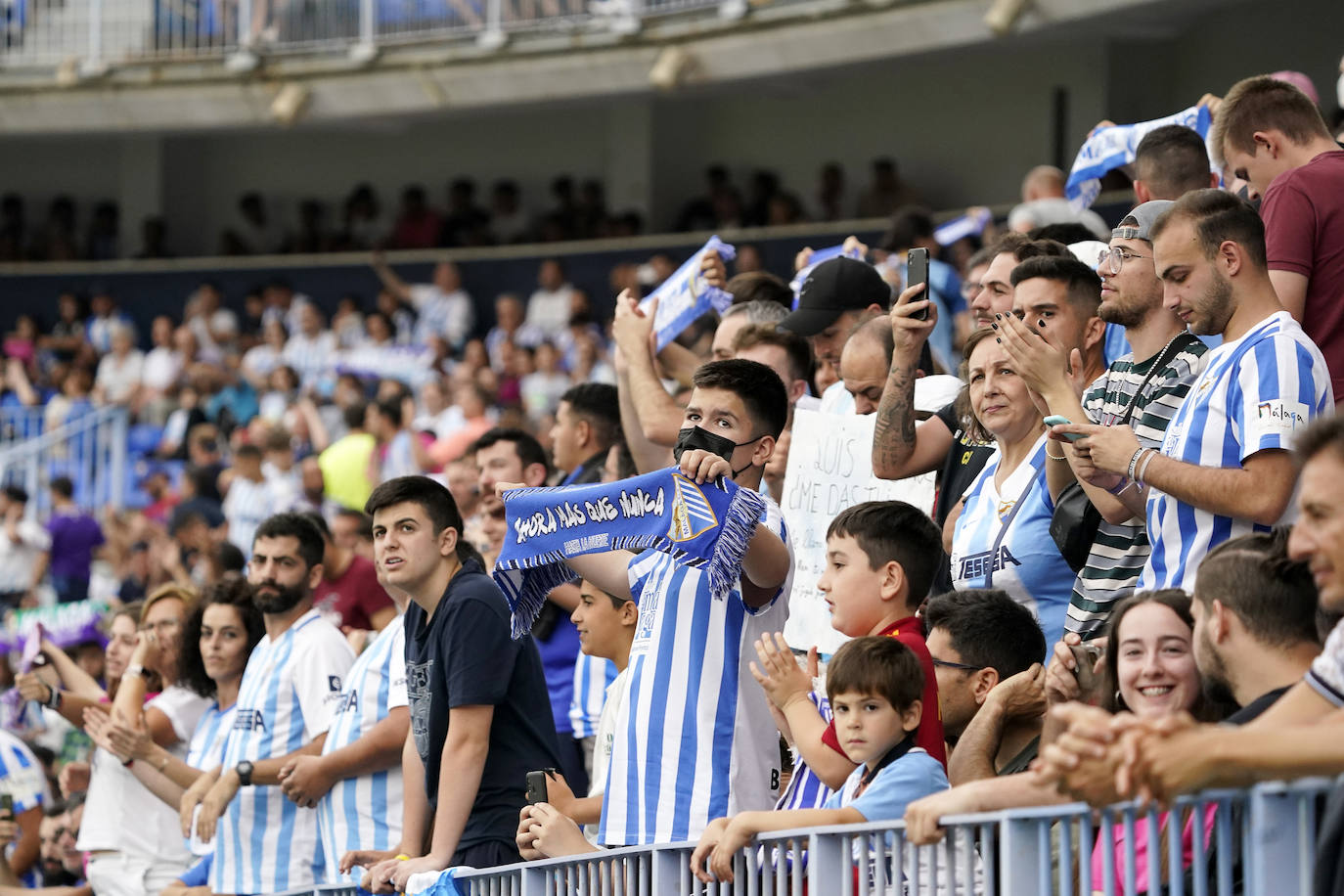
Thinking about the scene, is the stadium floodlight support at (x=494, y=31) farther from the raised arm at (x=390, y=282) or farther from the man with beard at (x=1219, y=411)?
the man with beard at (x=1219, y=411)

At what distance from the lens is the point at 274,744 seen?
6.33 meters

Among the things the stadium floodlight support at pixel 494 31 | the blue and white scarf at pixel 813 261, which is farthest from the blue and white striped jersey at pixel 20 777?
the stadium floodlight support at pixel 494 31

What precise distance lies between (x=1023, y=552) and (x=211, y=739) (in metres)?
3.55

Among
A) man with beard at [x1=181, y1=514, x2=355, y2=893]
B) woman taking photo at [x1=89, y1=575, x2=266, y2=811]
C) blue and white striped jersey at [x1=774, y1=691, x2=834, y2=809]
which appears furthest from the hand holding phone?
woman taking photo at [x1=89, y1=575, x2=266, y2=811]

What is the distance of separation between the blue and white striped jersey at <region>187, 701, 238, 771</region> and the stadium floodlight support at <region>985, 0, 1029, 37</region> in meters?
8.33

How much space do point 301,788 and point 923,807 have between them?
3170 millimetres

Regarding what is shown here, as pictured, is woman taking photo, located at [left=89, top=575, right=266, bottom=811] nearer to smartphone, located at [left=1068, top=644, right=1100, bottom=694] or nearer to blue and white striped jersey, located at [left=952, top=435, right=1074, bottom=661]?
blue and white striped jersey, located at [left=952, top=435, right=1074, bottom=661]

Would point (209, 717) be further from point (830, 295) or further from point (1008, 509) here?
point (1008, 509)

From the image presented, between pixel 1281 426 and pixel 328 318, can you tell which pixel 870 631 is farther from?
pixel 328 318

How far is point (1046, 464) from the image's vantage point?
4.52 m

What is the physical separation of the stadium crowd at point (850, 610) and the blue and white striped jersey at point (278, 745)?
11 millimetres

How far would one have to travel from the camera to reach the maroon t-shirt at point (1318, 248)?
448 centimetres

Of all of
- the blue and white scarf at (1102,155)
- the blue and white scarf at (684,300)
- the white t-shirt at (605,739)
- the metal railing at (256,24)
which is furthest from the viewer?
the metal railing at (256,24)

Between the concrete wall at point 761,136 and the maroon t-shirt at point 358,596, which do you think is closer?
the maroon t-shirt at point 358,596
